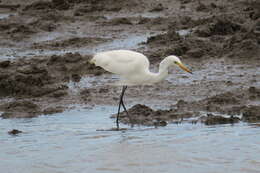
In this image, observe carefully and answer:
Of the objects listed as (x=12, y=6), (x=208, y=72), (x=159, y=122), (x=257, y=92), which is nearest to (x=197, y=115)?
(x=159, y=122)

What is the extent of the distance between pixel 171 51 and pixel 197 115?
3546 mm

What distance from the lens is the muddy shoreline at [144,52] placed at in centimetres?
972

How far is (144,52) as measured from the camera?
42.2 ft

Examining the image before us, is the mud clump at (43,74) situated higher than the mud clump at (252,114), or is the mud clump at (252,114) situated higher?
the mud clump at (43,74)

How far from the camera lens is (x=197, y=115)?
356 inches

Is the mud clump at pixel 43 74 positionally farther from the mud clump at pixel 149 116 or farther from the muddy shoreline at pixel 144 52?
the mud clump at pixel 149 116

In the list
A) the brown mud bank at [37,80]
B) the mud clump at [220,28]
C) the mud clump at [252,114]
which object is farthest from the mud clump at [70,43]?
the mud clump at [252,114]

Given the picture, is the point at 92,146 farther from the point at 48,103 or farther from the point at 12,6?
the point at 12,6

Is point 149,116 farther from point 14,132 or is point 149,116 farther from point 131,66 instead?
point 14,132

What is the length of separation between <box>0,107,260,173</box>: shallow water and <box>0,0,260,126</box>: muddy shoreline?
496 mm

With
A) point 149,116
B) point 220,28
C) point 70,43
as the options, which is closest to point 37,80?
point 149,116

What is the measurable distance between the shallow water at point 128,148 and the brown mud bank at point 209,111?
0.21 m

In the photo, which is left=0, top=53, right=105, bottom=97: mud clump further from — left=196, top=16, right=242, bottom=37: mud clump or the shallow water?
left=196, top=16, right=242, bottom=37: mud clump

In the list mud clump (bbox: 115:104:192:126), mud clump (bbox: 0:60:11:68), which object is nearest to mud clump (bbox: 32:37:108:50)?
mud clump (bbox: 0:60:11:68)
